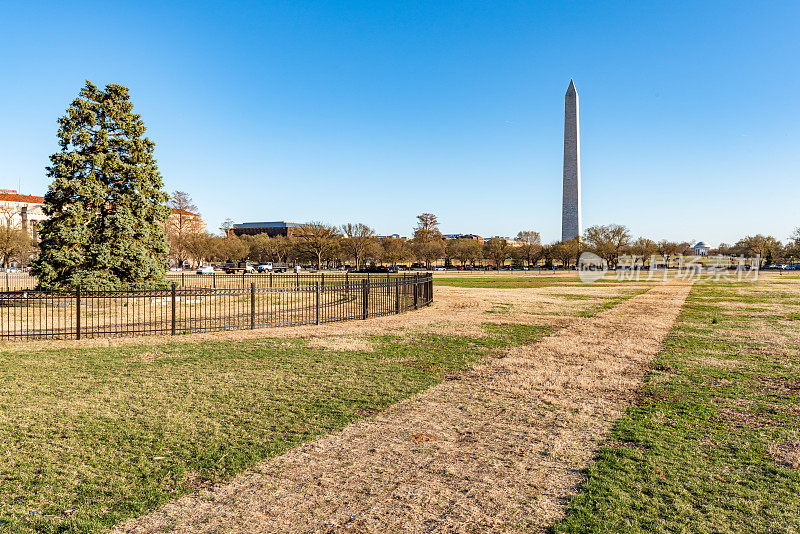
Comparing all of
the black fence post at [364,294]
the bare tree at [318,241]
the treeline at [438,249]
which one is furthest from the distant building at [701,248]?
the black fence post at [364,294]

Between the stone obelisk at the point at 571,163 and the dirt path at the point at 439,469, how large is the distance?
2606 inches

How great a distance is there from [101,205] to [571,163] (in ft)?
205

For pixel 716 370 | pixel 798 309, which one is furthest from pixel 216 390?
pixel 798 309

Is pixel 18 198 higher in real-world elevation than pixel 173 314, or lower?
higher

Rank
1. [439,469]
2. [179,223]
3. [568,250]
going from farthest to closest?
[568,250]
[179,223]
[439,469]

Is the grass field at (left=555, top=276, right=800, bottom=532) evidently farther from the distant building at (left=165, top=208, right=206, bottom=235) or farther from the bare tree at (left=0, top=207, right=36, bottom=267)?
the bare tree at (left=0, top=207, right=36, bottom=267)

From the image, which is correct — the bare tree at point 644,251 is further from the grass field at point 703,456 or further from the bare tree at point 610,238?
the grass field at point 703,456

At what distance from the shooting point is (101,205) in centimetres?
2134

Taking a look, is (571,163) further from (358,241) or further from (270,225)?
(270,225)

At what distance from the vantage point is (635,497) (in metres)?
3.99

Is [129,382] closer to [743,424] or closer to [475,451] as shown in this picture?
[475,451]

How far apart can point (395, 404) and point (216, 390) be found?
2.88 m

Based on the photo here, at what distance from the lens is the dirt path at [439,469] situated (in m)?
3.70

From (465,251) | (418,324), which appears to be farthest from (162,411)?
(465,251)
